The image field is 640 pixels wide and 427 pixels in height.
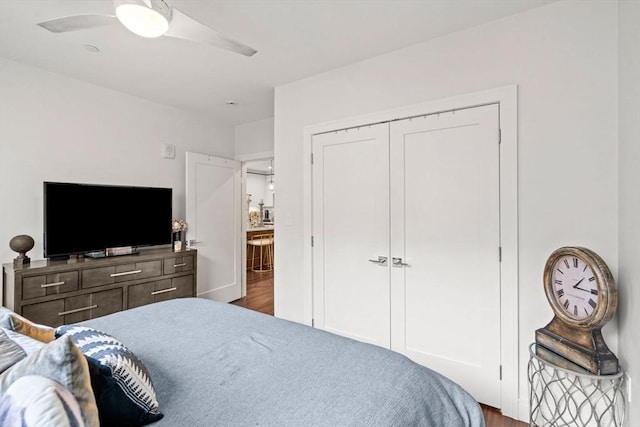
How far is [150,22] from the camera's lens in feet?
4.83

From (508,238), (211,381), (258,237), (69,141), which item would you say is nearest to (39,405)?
(211,381)

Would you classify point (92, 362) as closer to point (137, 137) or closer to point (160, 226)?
point (160, 226)

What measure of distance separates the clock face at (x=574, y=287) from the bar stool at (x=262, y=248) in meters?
5.26

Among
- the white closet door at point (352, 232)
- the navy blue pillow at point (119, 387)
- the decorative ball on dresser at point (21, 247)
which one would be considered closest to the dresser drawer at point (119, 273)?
the decorative ball on dresser at point (21, 247)

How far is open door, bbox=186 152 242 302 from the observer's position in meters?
3.95

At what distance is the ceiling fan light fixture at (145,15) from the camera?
138cm

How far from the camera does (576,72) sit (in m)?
1.83

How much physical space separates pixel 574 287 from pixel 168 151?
406 centimetres

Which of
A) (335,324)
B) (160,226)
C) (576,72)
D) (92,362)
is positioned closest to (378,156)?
(576,72)

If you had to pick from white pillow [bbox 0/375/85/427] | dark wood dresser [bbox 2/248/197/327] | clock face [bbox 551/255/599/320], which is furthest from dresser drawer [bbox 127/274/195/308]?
clock face [bbox 551/255/599/320]

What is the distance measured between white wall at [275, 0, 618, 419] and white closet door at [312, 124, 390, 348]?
0.56 m

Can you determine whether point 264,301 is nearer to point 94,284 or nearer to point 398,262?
point 94,284

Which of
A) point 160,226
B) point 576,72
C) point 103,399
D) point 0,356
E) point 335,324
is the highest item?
point 576,72

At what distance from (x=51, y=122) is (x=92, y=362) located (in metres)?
3.00
